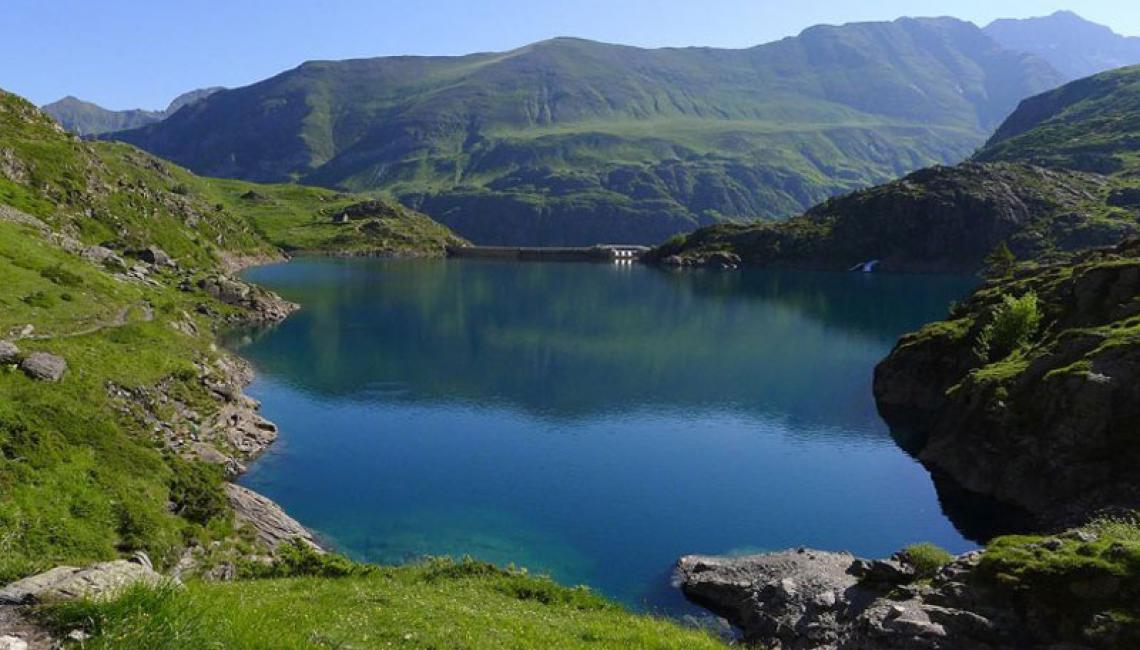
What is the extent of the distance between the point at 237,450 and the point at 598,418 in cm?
3738

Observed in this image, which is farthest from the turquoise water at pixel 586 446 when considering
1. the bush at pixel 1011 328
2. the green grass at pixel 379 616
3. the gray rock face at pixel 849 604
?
the bush at pixel 1011 328

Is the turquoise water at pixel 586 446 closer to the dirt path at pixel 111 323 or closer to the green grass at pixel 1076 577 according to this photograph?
the dirt path at pixel 111 323

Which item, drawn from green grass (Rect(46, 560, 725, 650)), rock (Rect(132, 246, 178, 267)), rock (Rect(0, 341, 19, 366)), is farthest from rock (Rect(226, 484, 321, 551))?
rock (Rect(132, 246, 178, 267))

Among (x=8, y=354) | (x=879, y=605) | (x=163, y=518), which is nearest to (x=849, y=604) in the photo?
(x=879, y=605)

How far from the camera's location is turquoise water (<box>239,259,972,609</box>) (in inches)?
2157

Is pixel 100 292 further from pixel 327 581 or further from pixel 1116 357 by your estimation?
pixel 1116 357

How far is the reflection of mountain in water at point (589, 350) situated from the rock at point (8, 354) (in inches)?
1771

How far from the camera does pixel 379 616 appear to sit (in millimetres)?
24109

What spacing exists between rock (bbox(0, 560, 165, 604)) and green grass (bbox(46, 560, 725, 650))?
81cm

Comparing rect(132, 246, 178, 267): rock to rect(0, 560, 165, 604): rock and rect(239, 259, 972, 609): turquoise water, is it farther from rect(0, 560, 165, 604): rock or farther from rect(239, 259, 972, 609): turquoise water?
rect(0, 560, 165, 604): rock

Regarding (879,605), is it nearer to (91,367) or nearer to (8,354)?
(8,354)

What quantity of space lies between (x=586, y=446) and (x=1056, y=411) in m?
39.2

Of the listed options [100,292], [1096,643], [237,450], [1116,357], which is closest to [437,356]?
[100,292]

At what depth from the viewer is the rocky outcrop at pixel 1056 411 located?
55.2 m
